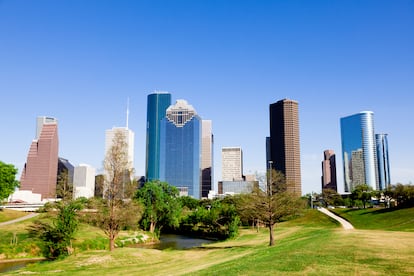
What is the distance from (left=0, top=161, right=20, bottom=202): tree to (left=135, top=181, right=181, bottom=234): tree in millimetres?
42929

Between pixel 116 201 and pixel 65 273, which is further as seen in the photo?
pixel 116 201

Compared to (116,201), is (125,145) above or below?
above

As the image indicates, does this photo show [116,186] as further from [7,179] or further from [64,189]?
[7,179]

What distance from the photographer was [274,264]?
1043 inches

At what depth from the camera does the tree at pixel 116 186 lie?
46188 millimetres

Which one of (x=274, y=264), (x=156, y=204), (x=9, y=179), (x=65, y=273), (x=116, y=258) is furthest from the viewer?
(x=9, y=179)

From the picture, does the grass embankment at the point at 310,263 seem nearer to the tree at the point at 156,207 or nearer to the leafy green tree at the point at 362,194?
the tree at the point at 156,207

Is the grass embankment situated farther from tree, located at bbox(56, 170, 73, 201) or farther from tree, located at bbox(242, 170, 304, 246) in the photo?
tree, located at bbox(56, 170, 73, 201)

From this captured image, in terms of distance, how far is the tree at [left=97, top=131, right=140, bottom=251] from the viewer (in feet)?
152

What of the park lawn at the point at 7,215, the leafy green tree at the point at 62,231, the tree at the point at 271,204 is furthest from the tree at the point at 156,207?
the tree at the point at 271,204

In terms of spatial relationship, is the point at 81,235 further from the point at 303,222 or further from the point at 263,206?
the point at 303,222

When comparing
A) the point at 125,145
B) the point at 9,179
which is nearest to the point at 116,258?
the point at 125,145

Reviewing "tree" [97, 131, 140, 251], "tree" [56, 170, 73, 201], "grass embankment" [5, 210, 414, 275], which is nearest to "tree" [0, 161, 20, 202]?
"tree" [56, 170, 73, 201]

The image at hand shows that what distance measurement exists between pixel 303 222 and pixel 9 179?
86.0 m
